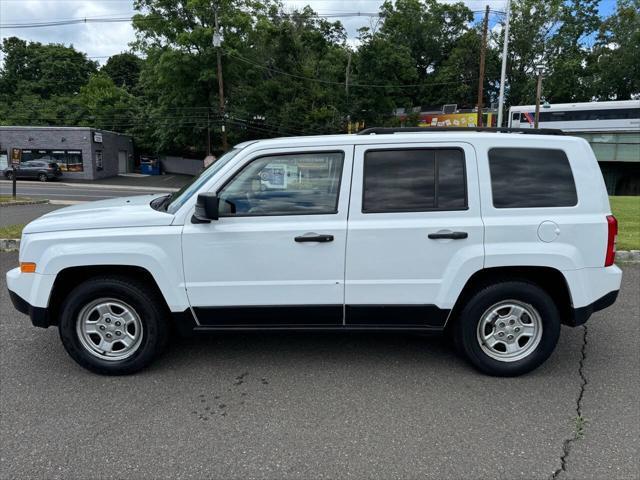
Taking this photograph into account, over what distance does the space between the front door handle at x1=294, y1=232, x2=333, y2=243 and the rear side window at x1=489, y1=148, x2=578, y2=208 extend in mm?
1313

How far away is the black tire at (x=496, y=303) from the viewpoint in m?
3.53

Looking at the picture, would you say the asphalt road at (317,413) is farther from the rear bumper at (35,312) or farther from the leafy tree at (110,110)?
the leafy tree at (110,110)

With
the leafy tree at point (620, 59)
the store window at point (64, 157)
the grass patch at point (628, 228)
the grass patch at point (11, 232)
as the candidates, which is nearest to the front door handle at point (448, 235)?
the grass patch at point (628, 228)

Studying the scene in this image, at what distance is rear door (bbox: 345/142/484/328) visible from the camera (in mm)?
3432

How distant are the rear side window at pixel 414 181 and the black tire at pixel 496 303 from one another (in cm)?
73

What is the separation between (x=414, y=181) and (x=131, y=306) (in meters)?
2.41

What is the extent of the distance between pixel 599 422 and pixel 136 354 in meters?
3.41

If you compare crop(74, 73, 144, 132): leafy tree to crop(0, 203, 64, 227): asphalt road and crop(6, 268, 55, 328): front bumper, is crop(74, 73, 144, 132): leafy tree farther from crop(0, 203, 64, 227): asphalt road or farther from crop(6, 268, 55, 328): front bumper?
crop(6, 268, 55, 328): front bumper

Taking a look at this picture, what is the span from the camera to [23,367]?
3.81 m

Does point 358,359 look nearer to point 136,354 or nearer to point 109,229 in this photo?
point 136,354

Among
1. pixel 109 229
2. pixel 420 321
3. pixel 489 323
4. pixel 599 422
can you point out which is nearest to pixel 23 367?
pixel 109 229

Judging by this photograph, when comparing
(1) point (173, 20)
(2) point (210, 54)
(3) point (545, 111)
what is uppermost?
(1) point (173, 20)

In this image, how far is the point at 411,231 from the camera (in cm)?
342

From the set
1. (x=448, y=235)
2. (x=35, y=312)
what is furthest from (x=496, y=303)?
(x=35, y=312)
